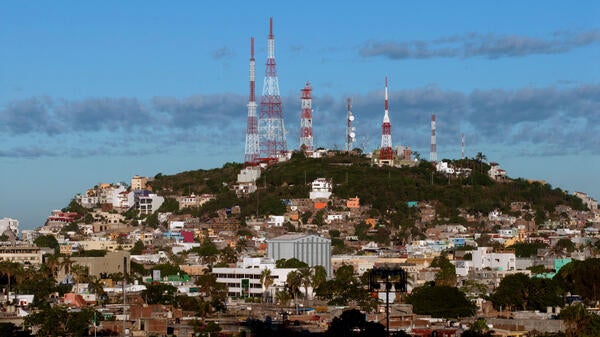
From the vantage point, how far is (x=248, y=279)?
126 m

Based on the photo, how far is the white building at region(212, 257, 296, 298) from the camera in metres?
124

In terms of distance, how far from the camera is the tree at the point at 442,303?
9306 centimetres

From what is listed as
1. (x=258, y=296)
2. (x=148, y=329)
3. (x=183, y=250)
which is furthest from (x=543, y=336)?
(x=183, y=250)

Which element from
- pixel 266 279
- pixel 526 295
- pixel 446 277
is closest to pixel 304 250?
pixel 266 279

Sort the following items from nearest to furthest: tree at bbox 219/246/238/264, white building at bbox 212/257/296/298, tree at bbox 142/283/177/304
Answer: tree at bbox 142/283/177/304
white building at bbox 212/257/296/298
tree at bbox 219/246/238/264

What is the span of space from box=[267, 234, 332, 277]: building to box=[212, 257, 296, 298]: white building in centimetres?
1491

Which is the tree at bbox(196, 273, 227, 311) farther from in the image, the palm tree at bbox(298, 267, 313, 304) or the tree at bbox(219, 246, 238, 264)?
the tree at bbox(219, 246, 238, 264)

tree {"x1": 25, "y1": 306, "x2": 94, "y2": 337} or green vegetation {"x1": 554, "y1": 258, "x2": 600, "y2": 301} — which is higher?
green vegetation {"x1": 554, "y1": 258, "x2": 600, "y2": 301}

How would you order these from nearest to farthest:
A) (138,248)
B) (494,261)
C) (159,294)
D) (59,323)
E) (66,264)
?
(59,323) < (159,294) < (66,264) < (494,261) < (138,248)

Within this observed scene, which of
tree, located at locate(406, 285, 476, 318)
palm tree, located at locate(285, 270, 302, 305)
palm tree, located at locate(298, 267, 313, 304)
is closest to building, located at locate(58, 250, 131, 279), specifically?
palm tree, located at locate(298, 267, 313, 304)

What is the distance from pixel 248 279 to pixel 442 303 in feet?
110

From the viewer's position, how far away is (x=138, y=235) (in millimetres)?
189500

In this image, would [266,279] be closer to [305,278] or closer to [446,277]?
[305,278]

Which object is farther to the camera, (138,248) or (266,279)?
(138,248)
